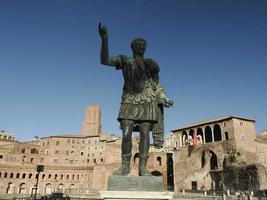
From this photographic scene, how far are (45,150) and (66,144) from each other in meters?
6.15

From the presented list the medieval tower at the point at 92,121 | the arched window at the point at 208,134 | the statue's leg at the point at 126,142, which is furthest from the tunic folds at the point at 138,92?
the medieval tower at the point at 92,121

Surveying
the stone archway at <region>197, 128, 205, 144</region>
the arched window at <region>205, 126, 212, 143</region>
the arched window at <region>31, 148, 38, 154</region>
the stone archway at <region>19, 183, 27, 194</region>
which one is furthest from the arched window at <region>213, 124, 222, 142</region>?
the arched window at <region>31, 148, 38, 154</region>

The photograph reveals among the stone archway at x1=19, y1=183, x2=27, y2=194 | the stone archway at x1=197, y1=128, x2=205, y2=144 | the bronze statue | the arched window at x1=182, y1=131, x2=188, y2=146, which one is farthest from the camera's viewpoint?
the stone archway at x1=19, y1=183, x2=27, y2=194

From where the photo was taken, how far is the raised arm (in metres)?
5.11

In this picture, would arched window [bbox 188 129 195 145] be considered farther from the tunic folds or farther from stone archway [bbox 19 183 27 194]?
the tunic folds

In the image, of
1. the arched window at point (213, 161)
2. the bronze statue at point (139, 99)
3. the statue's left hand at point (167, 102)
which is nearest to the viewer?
the bronze statue at point (139, 99)

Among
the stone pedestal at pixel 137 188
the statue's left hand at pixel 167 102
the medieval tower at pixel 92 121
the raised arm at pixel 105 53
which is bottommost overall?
the stone pedestal at pixel 137 188

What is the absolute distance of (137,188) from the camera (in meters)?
4.55

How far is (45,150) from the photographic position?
81.6m

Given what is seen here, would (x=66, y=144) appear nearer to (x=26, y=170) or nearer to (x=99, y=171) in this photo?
(x=26, y=170)

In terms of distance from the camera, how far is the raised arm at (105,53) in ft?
16.8

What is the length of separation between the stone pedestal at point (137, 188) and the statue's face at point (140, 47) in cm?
239

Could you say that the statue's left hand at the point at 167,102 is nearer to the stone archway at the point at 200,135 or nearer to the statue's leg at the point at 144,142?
the statue's leg at the point at 144,142

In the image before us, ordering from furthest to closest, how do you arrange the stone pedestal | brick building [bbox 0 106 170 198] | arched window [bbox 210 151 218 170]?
1. brick building [bbox 0 106 170 198]
2. arched window [bbox 210 151 218 170]
3. the stone pedestal
